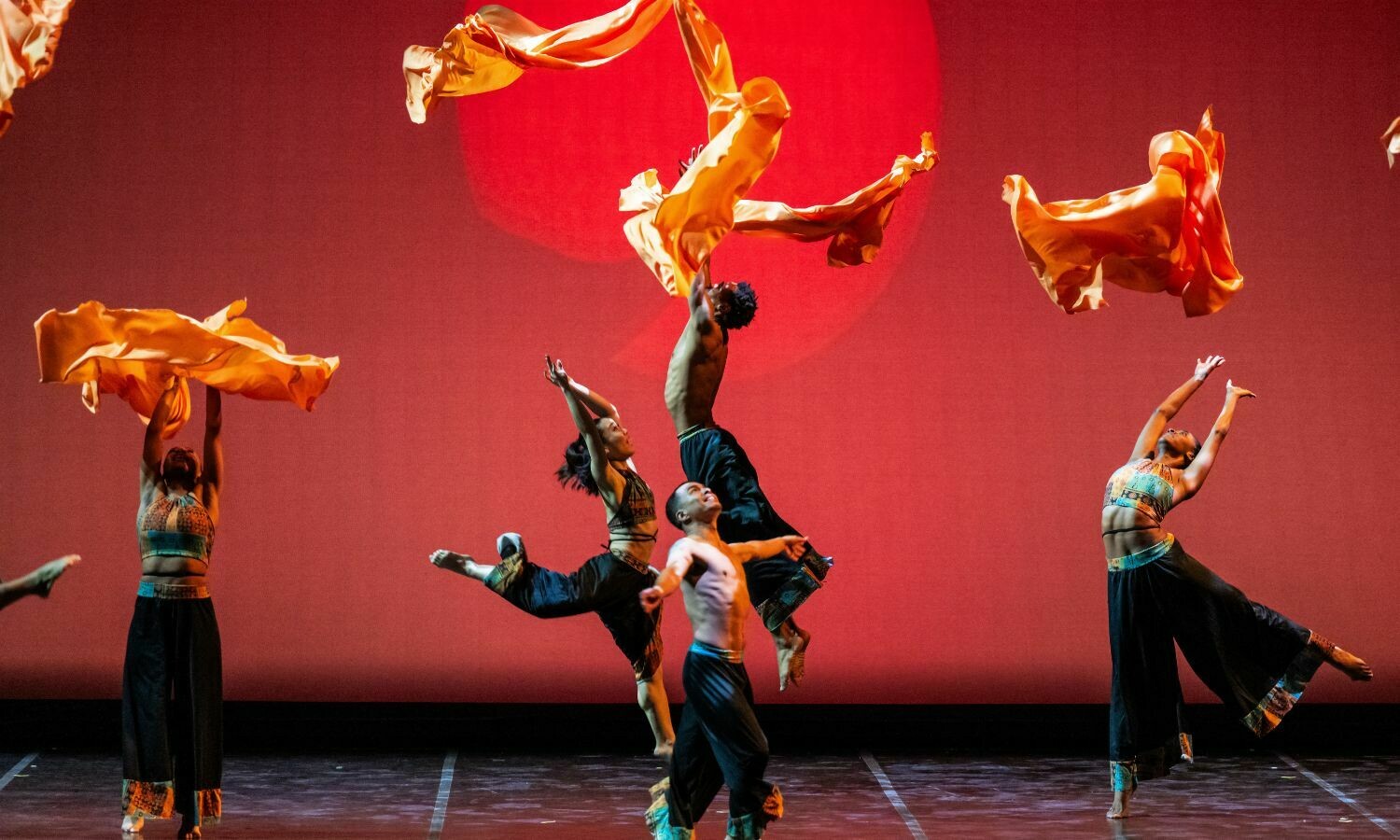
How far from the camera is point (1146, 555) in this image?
585 centimetres

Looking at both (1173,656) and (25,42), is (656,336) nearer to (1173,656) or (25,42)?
(1173,656)

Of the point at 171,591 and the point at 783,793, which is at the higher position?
the point at 171,591

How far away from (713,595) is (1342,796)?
3.05 metres

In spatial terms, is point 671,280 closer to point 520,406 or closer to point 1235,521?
point 520,406

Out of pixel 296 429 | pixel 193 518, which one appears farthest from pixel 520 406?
pixel 193 518

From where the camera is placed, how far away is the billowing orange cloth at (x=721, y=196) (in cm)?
516

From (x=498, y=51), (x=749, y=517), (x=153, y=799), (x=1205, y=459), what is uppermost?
(x=498, y=51)

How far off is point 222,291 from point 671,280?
304 centimetres

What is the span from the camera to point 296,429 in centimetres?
738

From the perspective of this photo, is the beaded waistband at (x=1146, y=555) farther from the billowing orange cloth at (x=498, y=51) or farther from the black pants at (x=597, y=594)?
the billowing orange cloth at (x=498, y=51)

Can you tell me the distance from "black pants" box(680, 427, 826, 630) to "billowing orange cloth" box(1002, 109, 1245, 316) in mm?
1166

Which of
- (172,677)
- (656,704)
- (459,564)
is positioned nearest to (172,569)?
(172,677)

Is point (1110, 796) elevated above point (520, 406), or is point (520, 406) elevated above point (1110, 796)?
point (520, 406)

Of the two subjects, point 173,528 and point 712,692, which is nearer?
point 712,692
